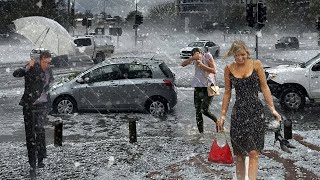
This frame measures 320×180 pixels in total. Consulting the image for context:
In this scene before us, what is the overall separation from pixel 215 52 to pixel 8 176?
110ft

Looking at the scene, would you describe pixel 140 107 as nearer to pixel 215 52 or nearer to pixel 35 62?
pixel 35 62

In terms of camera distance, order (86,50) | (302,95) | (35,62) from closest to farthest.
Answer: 1. (35,62)
2. (302,95)
3. (86,50)

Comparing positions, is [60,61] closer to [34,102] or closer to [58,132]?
[58,132]

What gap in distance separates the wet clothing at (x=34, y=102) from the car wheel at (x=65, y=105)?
222 inches

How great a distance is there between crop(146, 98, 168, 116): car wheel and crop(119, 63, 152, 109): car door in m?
0.22

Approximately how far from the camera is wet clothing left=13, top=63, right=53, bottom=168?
676 cm

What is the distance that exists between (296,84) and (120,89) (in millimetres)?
4881

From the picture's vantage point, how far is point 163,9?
461 feet

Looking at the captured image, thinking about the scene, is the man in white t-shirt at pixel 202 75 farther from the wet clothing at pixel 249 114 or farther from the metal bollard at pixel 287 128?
the wet clothing at pixel 249 114

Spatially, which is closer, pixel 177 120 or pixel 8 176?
pixel 8 176

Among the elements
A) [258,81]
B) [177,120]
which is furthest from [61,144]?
[258,81]

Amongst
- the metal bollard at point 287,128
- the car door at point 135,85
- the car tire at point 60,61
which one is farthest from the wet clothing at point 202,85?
the car tire at point 60,61

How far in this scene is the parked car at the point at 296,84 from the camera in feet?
41.3

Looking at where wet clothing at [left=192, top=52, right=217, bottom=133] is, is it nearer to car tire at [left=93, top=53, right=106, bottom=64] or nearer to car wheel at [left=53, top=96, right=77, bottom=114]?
car wheel at [left=53, top=96, right=77, bottom=114]
